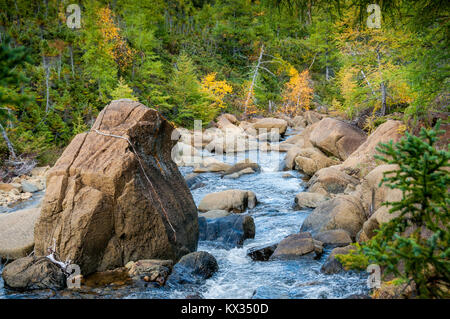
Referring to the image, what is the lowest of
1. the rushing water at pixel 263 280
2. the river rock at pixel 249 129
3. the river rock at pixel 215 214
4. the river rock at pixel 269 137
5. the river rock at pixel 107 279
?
the rushing water at pixel 263 280

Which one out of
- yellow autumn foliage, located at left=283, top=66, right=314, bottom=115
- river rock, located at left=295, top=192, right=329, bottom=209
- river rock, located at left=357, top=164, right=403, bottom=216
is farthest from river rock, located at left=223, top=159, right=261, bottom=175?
yellow autumn foliage, located at left=283, top=66, right=314, bottom=115

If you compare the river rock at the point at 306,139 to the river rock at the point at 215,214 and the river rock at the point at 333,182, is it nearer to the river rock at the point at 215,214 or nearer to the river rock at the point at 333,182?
the river rock at the point at 333,182

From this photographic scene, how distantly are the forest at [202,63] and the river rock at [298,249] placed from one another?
3.89m

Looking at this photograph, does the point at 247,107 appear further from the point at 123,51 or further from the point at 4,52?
the point at 4,52

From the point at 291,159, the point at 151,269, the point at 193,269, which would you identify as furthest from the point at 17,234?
the point at 291,159

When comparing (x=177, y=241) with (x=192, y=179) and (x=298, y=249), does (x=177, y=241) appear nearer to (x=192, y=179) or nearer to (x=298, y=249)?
(x=298, y=249)

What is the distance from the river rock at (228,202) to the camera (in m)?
10.2

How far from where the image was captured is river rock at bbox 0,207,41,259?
6285 mm

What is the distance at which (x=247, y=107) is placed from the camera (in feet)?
111

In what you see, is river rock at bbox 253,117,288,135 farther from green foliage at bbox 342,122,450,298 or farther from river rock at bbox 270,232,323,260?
green foliage at bbox 342,122,450,298

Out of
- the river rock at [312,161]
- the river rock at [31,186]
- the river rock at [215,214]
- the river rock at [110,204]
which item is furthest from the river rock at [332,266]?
the river rock at [31,186]

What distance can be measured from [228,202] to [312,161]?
18.9ft

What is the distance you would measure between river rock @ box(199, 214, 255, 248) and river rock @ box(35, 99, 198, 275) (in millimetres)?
1502
